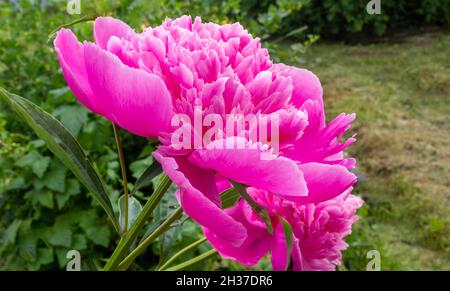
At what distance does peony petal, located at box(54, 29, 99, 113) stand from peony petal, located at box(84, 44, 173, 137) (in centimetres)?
2

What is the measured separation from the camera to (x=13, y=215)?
1.64m

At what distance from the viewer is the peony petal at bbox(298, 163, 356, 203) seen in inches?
14.8

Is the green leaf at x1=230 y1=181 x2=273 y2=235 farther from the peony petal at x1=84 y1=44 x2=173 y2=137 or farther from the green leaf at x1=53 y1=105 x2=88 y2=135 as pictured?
the green leaf at x1=53 y1=105 x2=88 y2=135

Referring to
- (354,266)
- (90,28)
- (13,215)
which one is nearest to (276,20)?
(90,28)

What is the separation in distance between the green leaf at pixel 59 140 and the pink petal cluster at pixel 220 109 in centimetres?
3

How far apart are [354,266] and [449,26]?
3222 millimetres

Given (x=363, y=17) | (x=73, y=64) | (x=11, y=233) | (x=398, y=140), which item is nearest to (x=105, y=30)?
(x=73, y=64)

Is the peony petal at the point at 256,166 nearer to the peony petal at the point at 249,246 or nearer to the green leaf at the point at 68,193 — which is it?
the peony petal at the point at 249,246

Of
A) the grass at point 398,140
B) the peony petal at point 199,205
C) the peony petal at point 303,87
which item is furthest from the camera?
the grass at point 398,140

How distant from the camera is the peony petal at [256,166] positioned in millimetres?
348

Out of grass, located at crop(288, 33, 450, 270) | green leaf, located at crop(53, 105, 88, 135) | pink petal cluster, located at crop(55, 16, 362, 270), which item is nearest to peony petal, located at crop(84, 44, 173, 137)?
pink petal cluster, located at crop(55, 16, 362, 270)

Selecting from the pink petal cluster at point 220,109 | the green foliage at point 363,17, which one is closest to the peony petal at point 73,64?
the pink petal cluster at point 220,109

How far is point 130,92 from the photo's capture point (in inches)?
14.2

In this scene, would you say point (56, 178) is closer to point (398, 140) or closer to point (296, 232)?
point (296, 232)
